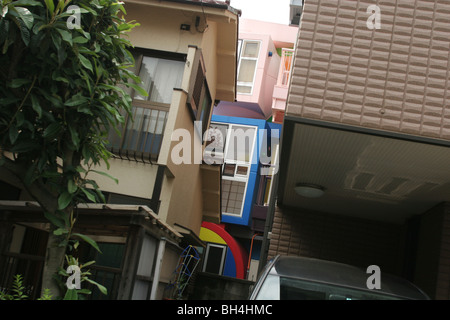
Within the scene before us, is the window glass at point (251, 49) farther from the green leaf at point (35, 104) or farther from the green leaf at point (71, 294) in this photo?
the green leaf at point (71, 294)

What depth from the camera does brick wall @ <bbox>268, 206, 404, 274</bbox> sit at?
887 cm

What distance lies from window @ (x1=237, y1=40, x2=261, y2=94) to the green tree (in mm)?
16081

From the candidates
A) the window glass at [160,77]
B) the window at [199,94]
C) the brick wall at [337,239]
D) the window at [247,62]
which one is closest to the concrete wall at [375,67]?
the brick wall at [337,239]

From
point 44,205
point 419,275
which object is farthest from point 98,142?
point 419,275

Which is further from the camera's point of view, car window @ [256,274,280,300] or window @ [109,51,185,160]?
window @ [109,51,185,160]

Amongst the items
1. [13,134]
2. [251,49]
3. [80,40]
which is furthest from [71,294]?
[251,49]

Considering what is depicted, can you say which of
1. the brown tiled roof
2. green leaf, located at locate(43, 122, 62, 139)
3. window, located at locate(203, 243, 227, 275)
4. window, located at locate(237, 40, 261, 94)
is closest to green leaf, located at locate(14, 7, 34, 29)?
green leaf, located at locate(43, 122, 62, 139)

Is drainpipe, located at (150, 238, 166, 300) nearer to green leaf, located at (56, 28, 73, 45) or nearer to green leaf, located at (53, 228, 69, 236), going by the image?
green leaf, located at (53, 228, 69, 236)

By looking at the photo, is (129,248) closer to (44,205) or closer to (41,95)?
(44,205)

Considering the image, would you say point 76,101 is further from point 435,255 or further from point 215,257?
point 215,257

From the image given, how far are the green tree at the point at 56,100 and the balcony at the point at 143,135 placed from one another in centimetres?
424

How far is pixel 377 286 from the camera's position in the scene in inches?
171

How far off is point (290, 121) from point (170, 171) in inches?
195

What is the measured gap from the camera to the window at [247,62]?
21000 mm
